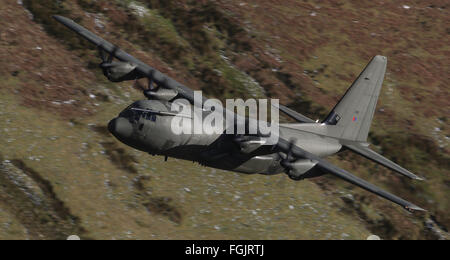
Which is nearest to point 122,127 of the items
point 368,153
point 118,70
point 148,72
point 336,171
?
point 148,72

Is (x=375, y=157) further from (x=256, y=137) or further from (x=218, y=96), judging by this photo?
(x=218, y=96)

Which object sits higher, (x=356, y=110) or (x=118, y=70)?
(x=118, y=70)

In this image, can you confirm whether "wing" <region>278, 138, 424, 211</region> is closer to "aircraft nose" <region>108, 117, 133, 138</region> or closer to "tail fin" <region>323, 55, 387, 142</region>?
"tail fin" <region>323, 55, 387, 142</region>

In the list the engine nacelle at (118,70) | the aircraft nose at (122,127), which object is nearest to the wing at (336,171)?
the aircraft nose at (122,127)

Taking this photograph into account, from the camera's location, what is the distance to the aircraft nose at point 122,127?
72.0 feet

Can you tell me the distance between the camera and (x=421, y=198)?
101ft

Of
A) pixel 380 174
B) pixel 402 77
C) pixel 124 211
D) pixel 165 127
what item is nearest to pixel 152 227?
pixel 124 211

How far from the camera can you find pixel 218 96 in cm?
3541

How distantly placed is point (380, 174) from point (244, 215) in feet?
29.4

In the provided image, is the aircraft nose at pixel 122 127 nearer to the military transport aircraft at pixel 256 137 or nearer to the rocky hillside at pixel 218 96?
the military transport aircraft at pixel 256 137

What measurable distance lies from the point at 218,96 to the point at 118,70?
32.5 feet

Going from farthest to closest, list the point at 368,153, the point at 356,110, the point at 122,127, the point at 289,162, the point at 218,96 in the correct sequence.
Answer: the point at 218,96
the point at 356,110
the point at 368,153
the point at 122,127
the point at 289,162

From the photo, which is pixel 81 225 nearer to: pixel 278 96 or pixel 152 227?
pixel 152 227

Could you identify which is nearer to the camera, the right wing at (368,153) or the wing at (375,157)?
the wing at (375,157)
